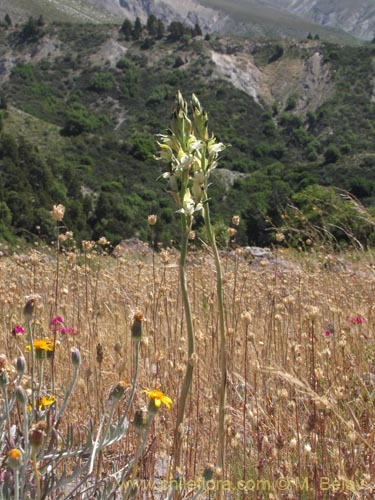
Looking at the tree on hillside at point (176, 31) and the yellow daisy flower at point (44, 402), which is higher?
the tree on hillside at point (176, 31)

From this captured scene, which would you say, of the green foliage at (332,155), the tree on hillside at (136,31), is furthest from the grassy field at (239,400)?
the tree on hillside at (136,31)

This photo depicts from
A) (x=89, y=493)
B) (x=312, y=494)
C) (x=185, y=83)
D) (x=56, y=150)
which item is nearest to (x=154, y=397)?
(x=89, y=493)

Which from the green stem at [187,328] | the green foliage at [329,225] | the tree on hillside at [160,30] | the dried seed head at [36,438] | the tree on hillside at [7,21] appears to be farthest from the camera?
the tree on hillside at [7,21]

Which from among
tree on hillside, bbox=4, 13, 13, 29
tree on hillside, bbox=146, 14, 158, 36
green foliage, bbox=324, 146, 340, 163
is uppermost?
tree on hillside, bbox=4, 13, 13, 29

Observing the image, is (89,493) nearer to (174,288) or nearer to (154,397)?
(154,397)

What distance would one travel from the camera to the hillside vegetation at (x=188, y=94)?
5131 cm

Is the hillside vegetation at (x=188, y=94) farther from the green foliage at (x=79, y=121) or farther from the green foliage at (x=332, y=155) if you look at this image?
the green foliage at (x=332, y=155)

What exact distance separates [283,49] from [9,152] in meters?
83.3

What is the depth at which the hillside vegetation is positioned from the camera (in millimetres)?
51312

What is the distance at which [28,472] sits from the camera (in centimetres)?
166

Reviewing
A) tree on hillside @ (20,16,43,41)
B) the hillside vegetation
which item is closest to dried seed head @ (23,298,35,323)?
the hillside vegetation

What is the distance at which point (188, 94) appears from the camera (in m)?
88.2

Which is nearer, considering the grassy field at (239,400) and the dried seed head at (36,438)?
the dried seed head at (36,438)

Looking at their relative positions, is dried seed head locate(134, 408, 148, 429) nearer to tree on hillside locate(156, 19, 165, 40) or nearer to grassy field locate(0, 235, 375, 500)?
grassy field locate(0, 235, 375, 500)
